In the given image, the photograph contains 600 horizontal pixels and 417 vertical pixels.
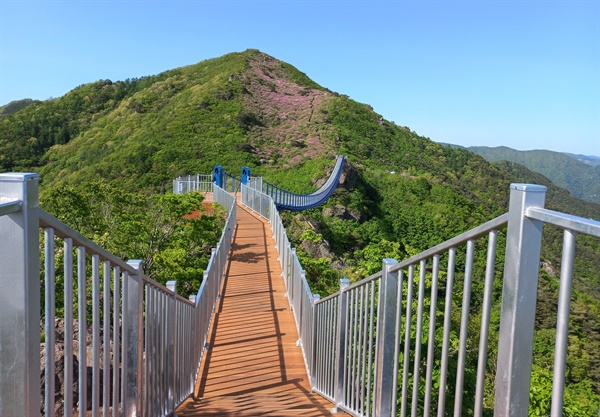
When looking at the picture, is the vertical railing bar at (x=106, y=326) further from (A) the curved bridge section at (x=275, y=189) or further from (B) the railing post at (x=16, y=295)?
(A) the curved bridge section at (x=275, y=189)

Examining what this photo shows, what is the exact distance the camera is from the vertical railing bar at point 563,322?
1.38 meters

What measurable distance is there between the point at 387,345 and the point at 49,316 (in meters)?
1.83

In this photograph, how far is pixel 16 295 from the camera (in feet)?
4.93

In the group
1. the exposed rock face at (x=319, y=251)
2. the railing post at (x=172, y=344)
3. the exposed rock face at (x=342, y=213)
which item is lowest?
the exposed rock face at (x=319, y=251)

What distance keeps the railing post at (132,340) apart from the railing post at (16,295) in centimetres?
103

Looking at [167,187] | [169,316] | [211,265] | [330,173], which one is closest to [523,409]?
[169,316]

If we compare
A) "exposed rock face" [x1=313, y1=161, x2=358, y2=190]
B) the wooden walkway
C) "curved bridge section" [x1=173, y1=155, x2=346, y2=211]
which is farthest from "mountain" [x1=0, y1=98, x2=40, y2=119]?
the wooden walkway

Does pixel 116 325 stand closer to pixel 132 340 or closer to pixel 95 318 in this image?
pixel 95 318

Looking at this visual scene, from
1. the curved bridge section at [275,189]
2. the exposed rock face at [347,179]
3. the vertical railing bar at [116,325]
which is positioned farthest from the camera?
the exposed rock face at [347,179]

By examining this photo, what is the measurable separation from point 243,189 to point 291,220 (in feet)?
9.12

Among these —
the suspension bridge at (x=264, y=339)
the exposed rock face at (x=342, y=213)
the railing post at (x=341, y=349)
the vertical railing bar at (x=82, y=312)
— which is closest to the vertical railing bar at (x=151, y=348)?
the suspension bridge at (x=264, y=339)

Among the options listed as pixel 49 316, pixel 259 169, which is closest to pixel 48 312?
pixel 49 316

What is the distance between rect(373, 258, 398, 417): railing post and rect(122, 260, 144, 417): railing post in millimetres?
1351

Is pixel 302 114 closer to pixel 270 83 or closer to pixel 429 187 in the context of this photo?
pixel 270 83
